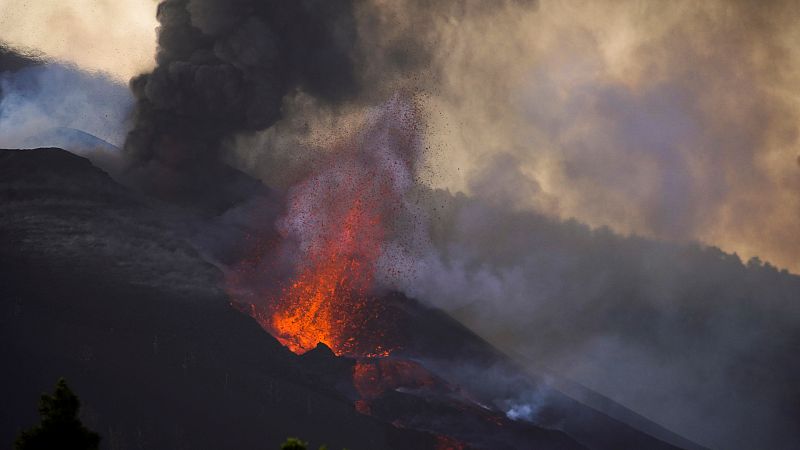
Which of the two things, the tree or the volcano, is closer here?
the tree

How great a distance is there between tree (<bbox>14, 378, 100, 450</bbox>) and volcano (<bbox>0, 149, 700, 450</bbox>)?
2628cm

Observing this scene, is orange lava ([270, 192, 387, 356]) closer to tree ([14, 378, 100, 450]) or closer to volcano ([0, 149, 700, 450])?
volcano ([0, 149, 700, 450])

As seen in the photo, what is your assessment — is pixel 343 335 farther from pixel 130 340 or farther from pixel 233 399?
pixel 130 340

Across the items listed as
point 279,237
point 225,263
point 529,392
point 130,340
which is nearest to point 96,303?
point 130,340

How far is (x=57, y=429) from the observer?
22.3 m

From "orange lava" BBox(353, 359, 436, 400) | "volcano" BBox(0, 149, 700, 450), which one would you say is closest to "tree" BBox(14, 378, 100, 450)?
"volcano" BBox(0, 149, 700, 450)

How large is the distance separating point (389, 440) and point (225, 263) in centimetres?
2096

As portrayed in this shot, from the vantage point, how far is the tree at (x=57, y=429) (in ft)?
72.6

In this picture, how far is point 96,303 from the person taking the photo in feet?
183

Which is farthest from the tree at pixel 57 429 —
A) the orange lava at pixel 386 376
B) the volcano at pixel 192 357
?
the orange lava at pixel 386 376

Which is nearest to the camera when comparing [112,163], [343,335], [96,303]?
[96,303]

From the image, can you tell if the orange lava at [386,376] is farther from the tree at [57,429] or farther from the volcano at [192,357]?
the tree at [57,429]

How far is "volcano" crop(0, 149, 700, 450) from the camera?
50.2m

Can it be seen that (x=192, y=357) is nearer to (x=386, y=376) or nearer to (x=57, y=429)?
(x=386, y=376)
